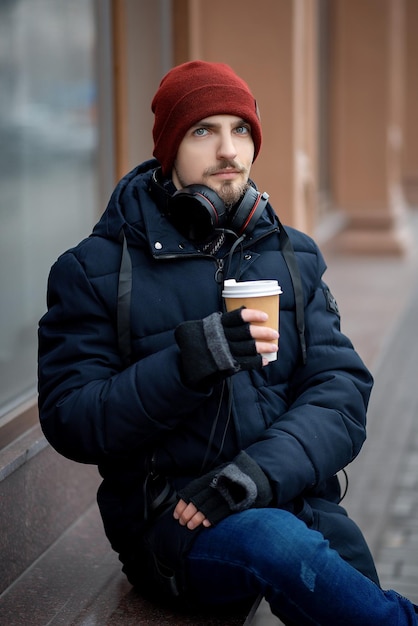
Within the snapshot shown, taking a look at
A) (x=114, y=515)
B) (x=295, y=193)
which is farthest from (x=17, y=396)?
(x=295, y=193)

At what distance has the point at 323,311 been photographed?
306 centimetres

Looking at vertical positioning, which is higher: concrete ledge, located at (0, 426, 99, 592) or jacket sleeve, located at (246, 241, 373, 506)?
jacket sleeve, located at (246, 241, 373, 506)

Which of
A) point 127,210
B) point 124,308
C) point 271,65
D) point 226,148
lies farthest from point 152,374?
point 271,65

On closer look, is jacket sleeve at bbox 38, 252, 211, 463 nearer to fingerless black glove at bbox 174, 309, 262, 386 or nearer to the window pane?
fingerless black glove at bbox 174, 309, 262, 386

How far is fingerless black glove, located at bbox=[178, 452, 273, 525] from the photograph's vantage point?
2.65m

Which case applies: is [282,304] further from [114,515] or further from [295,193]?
[295,193]

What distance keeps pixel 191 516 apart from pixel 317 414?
1.37ft

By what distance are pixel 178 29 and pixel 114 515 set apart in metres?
3.48

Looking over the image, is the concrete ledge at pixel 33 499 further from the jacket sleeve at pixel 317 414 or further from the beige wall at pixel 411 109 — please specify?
the beige wall at pixel 411 109

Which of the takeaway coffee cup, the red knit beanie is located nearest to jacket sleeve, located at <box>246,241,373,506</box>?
the takeaway coffee cup

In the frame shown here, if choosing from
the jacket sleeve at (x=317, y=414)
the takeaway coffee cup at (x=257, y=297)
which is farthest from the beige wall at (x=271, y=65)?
the takeaway coffee cup at (x=257, y=297)

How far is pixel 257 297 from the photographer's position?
2566 mm

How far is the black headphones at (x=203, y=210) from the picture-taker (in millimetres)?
2789

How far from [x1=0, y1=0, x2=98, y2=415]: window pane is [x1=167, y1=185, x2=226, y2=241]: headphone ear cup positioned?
4.85 ft
